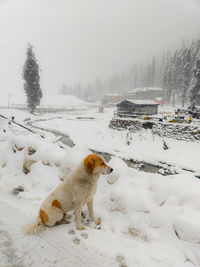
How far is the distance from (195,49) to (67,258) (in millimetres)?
67156

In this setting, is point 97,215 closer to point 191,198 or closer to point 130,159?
point 191,198

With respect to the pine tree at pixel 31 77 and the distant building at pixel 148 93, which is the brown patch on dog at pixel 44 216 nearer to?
the pine tree at pixel 31 77

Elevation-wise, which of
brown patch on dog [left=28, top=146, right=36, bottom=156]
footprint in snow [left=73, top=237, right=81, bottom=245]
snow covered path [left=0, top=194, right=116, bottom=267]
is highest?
brown patch on dog [left=28, top=146, right=36, bottom=156]

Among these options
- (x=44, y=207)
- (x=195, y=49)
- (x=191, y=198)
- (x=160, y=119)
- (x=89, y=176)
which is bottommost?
(x=44, y=207)

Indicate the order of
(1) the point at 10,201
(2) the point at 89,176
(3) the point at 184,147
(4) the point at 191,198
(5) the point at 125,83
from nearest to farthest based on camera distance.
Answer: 1. (2) the point at 89,176
2. (4) the point at 191,198
3. (1) the point at 10,201
4. (3) the point at 184,147
5. (5) the point at 125,83

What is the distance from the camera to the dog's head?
2809 millimetres

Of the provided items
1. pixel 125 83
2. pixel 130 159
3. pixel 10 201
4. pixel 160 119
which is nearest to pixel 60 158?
pixel 10 201

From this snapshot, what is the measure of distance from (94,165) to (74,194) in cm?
71

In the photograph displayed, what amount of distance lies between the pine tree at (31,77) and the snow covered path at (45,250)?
36724 millimetres

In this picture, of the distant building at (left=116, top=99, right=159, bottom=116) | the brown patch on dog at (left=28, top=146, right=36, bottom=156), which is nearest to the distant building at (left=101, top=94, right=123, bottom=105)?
the distant building at (left=116, top=99, right=159, bottom=116)

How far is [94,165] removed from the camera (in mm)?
2828

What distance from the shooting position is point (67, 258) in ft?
8.04

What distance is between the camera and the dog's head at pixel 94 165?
2809 millimetres

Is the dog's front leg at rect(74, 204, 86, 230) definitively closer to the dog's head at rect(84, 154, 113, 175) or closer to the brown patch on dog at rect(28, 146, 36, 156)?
the dog's head at rect(84, 154, 113, 175)
